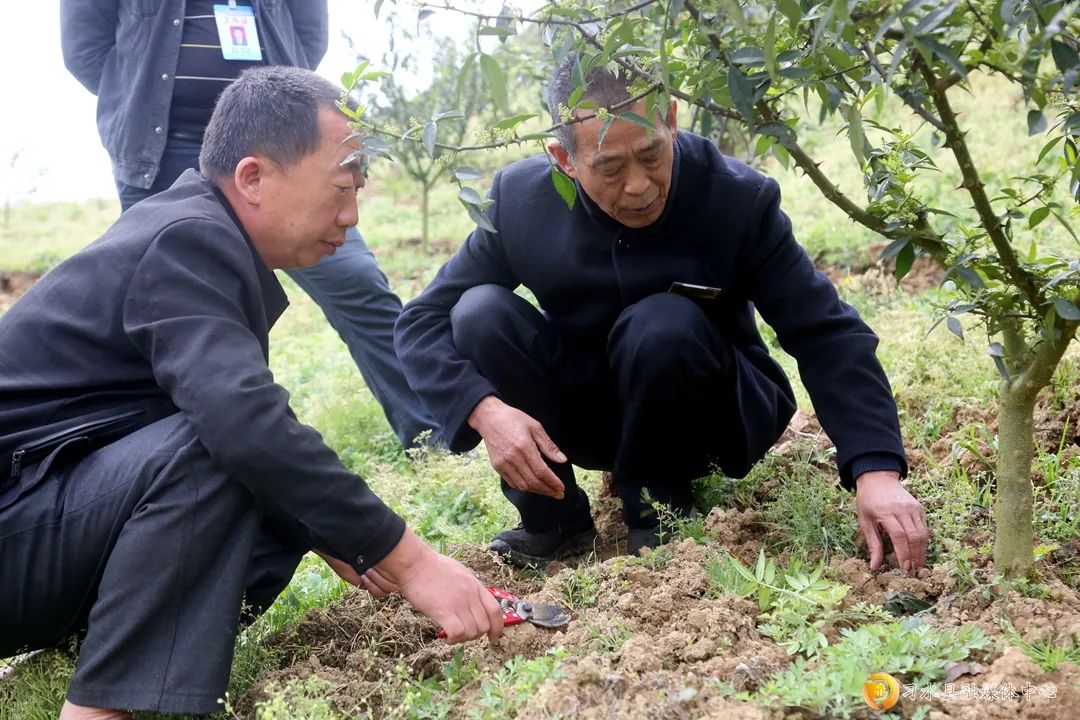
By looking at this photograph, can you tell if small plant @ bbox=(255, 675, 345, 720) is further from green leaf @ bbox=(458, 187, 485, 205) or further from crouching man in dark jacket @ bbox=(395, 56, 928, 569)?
green leaf @ bbox=(458, 187, 485, 205)

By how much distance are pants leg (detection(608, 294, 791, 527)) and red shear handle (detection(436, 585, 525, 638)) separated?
0.53 metres

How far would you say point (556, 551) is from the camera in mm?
3104

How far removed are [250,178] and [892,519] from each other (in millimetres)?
1691

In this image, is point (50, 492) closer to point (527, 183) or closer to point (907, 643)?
point (527, 183)

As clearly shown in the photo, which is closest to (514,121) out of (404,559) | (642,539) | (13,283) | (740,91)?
(740,91)

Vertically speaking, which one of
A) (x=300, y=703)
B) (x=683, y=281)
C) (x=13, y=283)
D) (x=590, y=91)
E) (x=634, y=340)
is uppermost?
(x=590, y=91)

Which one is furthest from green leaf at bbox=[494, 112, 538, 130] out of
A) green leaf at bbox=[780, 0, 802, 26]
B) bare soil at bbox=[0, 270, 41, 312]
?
bare soil at bbox=[0, 270, 41, 312]

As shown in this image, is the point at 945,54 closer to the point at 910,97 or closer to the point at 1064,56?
the point at 1064,56

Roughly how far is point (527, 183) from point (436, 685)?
1.45m

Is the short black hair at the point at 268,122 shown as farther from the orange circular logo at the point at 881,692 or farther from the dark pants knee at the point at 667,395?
the orange circular logo at the point at 881,692

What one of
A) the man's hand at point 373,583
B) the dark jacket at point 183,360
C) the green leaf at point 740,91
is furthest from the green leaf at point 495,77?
the man's hand at point 373,583

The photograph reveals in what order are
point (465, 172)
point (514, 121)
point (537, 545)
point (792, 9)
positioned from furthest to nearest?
point (537, 545), point (465, 172), point (514, 121), point (792, 9)

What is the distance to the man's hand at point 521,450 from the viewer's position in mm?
2645

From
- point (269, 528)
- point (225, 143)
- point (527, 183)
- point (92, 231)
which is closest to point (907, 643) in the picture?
point (269, 528)
